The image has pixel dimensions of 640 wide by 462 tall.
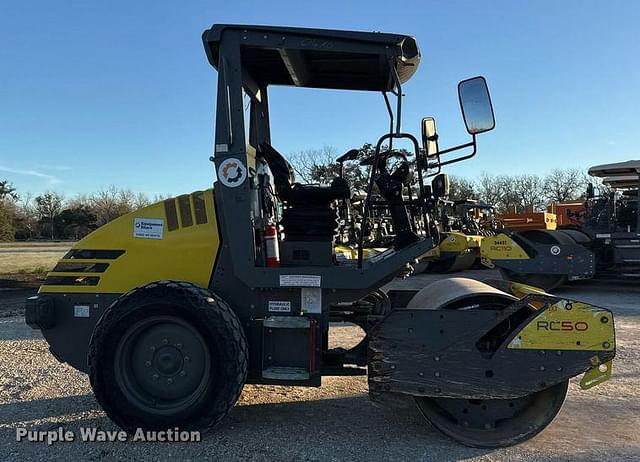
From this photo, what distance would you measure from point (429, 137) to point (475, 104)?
0.46m

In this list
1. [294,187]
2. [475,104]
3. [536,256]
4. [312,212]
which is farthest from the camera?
[536,256]

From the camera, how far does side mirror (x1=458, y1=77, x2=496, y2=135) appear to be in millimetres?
3709

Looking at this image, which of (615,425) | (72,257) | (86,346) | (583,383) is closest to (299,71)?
(72,257)

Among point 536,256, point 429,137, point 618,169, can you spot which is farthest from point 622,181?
point 429,137

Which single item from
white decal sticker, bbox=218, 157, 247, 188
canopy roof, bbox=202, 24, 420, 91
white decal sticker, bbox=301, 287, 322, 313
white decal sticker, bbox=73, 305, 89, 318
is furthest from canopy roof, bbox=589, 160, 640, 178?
white decal sticker, bbox=73, 305, 89, 318

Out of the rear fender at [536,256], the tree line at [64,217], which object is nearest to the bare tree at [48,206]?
the tree line at [64,217]

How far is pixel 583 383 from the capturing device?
145 inches

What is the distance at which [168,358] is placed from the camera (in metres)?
3.85

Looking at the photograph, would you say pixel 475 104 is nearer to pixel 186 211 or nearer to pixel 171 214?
pixel 186 211

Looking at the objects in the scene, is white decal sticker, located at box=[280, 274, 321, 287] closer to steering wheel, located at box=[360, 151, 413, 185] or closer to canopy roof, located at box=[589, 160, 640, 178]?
steering wheel, located at box=[360, 151, 413, 185]

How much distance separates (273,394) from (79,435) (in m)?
1.62

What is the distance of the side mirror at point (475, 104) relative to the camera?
12.2ft

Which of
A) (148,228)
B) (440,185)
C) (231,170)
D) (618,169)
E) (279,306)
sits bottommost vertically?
(279,306)

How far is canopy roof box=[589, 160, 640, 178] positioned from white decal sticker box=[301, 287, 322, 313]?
10.1 m
